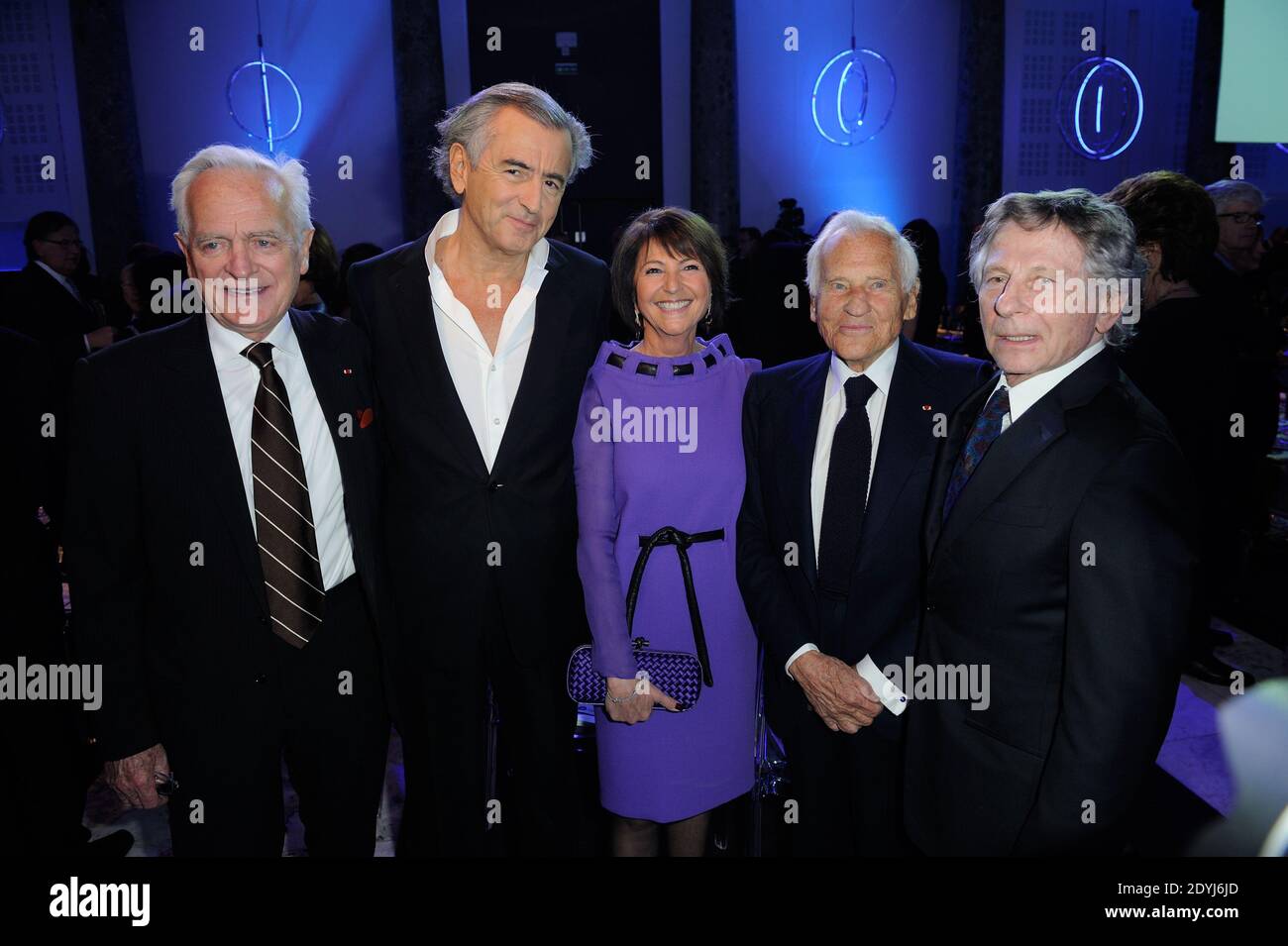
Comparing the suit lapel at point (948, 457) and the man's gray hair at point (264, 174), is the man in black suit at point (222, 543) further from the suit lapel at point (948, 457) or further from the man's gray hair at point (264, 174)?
the suit lapel at point (948, 457)

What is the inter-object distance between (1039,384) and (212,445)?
69.4 inches

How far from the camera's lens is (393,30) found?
32.6 ft

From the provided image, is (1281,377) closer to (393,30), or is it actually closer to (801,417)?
(801,417)

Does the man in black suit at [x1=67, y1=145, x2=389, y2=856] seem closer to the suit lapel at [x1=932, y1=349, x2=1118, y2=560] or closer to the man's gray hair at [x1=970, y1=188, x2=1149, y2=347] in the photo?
the suit lapel at [x1=932, y1=349, x2=1118, y2=560]

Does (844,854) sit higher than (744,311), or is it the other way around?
(744,311)

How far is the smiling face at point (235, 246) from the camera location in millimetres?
1939

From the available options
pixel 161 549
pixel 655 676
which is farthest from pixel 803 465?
pixel 161 549

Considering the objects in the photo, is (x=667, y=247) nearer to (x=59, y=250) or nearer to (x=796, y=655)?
(x=796, y=655)

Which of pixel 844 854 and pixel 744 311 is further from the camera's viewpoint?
pixel 744 311

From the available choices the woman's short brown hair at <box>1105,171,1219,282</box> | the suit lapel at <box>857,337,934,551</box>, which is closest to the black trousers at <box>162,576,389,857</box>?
the suit lapel at <box>857,337,934,551</box>

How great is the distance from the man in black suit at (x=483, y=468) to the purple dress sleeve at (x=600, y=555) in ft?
0.27
